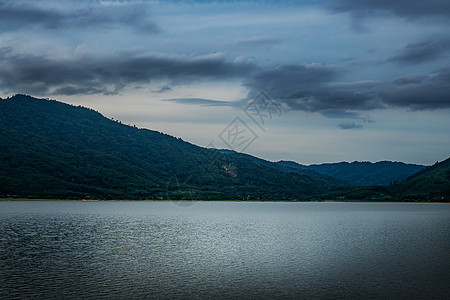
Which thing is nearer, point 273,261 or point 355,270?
point 355,270

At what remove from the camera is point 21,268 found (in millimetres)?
72875

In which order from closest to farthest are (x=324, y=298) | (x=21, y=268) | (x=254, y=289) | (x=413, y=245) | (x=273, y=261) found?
(x=324, y=298)
(x=254, y=289)
(x=21, y=268)
(x=273, y=261)
(x=413, y=245)

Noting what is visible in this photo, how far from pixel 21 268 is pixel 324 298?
2087 inches

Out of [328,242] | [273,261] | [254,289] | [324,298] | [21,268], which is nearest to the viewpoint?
[324,298]

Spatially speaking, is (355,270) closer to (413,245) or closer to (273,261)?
(273,261)

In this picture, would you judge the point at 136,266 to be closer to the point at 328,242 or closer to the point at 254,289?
the point at 254,289

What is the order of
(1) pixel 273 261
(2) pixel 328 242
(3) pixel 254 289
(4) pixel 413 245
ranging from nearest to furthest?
(3) pixel 254 289, (1) pixel 273 261, (4) pixel 413 245, (2) pixel 328 242

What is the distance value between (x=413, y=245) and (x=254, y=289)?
73.3 meters

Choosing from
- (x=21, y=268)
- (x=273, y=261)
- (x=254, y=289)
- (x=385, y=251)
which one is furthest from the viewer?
(x=385, y=251)

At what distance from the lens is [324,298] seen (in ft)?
177

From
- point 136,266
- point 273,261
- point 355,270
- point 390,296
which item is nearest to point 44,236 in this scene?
point 136,266

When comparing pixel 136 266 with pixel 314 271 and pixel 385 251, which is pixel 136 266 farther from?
pixel 385 251

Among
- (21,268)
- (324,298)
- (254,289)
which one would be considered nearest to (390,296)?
(324,298)

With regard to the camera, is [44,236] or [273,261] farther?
A: [44,236]
